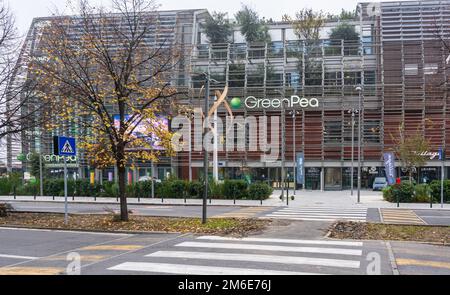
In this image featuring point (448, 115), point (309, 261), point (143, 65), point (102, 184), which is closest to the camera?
point (309, 261)

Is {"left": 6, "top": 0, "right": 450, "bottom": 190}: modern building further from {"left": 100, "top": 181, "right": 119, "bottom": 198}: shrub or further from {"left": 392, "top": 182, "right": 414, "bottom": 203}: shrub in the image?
{"left": 392, "top": 182, "right": 414, "bottom": 203}: shrub

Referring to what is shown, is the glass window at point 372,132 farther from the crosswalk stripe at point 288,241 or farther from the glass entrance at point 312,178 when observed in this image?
the crosswalk stripe at point 288,241

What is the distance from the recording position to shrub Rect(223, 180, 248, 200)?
32406 mm

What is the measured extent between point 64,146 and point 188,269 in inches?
363

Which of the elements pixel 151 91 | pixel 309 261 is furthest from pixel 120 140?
pixel 309 261

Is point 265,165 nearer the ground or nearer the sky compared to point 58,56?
nearer the ground

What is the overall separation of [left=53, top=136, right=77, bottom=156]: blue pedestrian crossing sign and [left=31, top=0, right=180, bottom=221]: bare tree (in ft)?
1.38

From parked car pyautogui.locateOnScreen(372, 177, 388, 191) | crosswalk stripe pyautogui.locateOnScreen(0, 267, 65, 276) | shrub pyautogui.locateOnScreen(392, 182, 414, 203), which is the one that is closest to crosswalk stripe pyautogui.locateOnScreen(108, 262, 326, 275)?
crosswalk stripe pyautogui.locateOnScreen(0, 267, 65, 276)

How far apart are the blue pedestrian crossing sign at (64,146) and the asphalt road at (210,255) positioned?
3198 mm

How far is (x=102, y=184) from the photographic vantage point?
3616cm

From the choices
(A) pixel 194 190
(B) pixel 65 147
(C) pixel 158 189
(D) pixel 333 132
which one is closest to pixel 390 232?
(B) pixel 65 147
